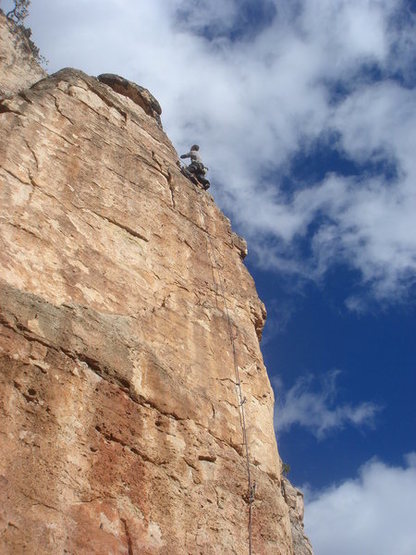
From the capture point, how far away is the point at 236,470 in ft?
22.9

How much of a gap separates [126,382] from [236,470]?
1.87 meters

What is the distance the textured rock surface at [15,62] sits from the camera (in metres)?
11.2

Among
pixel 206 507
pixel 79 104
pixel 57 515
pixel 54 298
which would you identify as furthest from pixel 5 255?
pixel 79 104

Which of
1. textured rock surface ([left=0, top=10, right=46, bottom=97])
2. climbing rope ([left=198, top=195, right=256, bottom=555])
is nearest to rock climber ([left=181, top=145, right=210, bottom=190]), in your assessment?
climbing rope ([left=198, top=195, right=256, bottom=555])

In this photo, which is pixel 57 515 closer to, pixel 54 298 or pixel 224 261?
pixel 54 298

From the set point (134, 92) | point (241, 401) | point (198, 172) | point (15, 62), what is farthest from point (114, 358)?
point (134, 92)

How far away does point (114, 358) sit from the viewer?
6379 mm

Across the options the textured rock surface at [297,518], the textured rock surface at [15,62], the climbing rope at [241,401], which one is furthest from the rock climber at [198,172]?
the textured rock surface at [297,518]

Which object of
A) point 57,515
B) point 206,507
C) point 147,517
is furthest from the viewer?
point 206,507

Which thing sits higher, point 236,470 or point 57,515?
point 236,470

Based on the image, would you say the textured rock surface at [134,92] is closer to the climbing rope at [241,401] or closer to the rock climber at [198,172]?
the rock climber at [198,172]

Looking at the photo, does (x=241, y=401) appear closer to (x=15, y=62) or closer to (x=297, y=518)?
(x=15, y=62)

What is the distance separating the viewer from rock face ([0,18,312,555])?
17.0 feet

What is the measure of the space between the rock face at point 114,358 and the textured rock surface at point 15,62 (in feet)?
5.93
